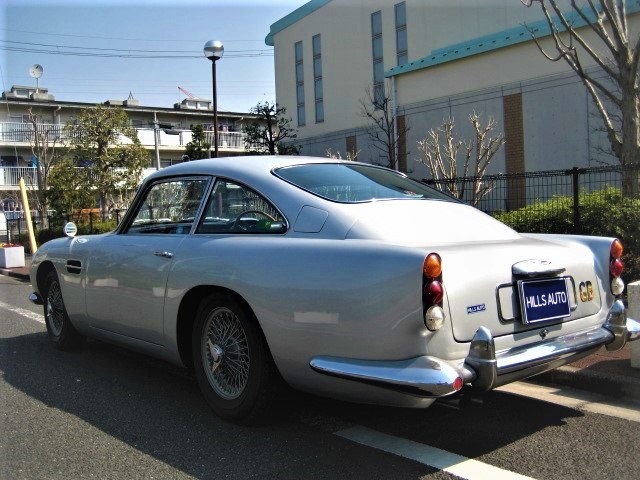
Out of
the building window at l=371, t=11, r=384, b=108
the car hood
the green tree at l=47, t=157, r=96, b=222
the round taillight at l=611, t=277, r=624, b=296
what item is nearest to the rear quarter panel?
the car hood

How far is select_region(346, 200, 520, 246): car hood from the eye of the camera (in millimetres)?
3375

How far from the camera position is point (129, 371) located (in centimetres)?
517

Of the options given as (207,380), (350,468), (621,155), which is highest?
(621,155)

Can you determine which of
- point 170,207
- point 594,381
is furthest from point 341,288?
point 594,381

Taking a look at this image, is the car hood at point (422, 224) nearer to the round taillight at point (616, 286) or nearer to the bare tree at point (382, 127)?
A: the round taillight at point (616, 286)

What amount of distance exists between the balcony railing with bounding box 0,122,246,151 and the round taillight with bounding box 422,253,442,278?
27.9 m

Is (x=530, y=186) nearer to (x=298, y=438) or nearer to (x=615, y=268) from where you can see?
(x=615, y=268)

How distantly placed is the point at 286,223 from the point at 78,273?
2435 mm

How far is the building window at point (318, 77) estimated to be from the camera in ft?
94.4

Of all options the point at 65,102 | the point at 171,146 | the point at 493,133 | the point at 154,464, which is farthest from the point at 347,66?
the point at 154,464

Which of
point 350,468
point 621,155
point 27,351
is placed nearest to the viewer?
point 350,468

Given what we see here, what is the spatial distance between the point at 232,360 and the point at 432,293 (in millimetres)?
1482

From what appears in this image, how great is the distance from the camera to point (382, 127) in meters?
20.6

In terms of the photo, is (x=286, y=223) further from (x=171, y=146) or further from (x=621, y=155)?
(x=171, y=146)
